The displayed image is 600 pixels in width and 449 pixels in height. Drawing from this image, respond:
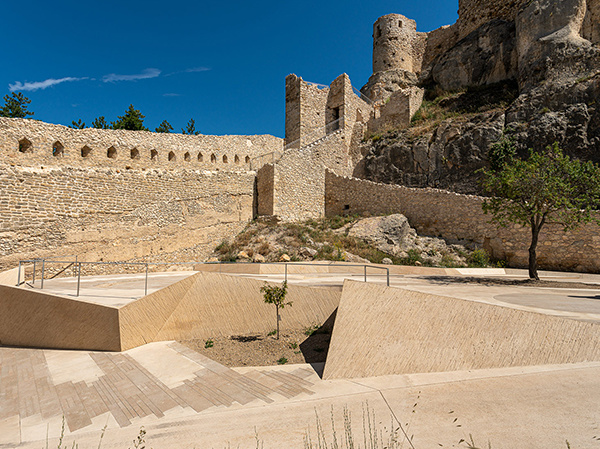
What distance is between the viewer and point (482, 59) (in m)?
25.1

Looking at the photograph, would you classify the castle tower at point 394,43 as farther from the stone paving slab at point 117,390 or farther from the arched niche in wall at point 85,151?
the stone paving slab at point 117,390

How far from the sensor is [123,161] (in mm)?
16906

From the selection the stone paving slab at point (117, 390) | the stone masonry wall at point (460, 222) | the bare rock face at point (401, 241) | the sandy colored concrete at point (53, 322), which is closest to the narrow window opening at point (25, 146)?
the sandy colored concrete at point (53, 322)

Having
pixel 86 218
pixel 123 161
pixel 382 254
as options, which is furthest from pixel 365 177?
pixel 86 218

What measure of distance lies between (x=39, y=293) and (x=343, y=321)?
6.41 metres

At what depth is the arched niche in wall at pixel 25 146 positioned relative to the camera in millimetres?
14289

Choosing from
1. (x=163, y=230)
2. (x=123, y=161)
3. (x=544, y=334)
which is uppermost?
(x=123, y=161)

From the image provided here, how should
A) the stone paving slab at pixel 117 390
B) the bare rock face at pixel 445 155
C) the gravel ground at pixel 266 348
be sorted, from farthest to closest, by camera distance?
the bare rock face at pixel 445 155
the gravel ground at pixel 266 348
the stone paving slab at pixel 117 390

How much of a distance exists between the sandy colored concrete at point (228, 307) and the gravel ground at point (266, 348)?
27 cm

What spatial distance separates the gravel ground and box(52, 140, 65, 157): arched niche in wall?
40.8ft

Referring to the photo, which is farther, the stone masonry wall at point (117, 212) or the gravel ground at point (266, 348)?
the stone masonry wall at point (117, 212)

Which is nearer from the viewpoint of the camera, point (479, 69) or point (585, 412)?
point (585, 412)

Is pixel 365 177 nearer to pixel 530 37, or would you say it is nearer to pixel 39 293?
pixel 530 37

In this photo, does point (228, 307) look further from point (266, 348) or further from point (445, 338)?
point (445, 338)
